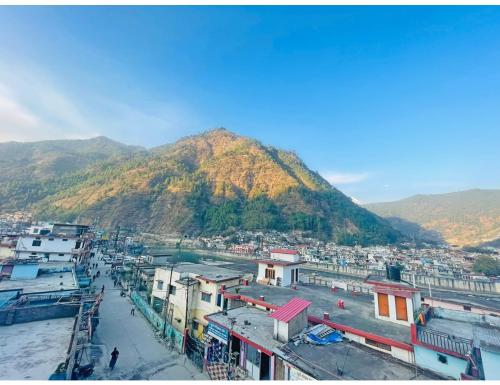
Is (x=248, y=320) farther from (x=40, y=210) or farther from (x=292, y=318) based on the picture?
(x=40, y=210)

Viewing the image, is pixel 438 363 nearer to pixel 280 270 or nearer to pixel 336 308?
pixel 336 308

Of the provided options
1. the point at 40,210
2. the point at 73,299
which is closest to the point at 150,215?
the point at 40,210

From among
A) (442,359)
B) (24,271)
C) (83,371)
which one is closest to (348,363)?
(442,359)

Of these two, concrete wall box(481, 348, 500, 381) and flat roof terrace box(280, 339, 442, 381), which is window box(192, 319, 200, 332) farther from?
concrete wall box(481, 348, 500, 381)

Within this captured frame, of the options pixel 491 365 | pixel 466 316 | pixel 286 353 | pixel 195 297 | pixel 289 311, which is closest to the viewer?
pixel 491 365

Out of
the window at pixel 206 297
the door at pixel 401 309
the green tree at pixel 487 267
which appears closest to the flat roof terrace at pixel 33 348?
the window at pixel 206 297

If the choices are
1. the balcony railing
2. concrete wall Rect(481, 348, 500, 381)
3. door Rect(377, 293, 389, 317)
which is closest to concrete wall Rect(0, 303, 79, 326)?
door Rect(377, 293, 389, 317)

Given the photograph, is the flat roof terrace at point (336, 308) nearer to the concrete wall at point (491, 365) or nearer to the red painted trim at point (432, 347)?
the red painted trim at point (432, 347)
